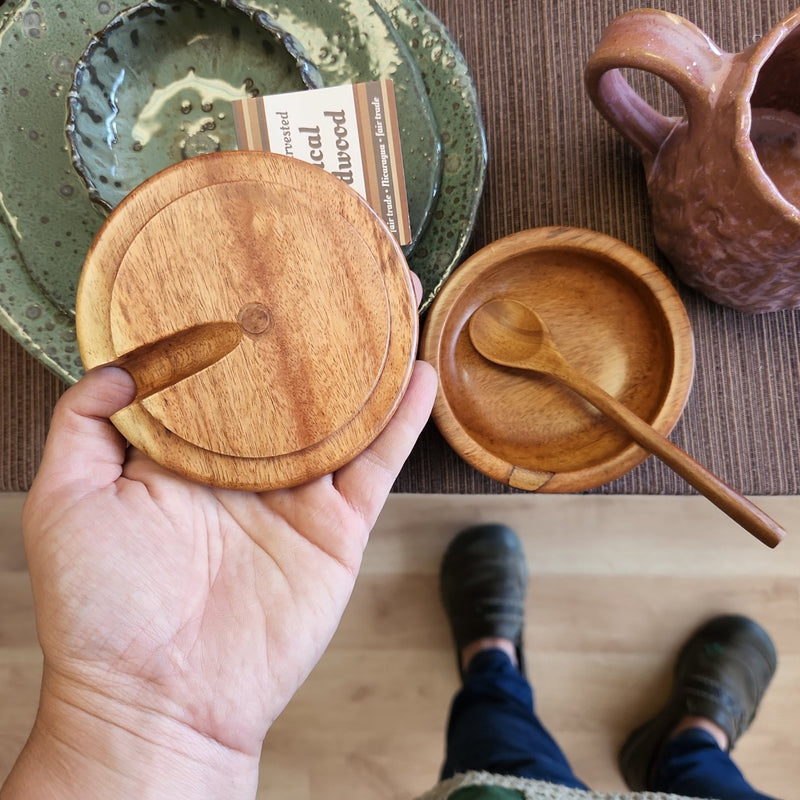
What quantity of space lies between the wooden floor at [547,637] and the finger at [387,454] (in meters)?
0.33

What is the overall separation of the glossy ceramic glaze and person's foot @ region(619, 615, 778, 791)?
33.2 inches

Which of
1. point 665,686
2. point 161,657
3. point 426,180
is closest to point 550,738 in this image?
point 665,686

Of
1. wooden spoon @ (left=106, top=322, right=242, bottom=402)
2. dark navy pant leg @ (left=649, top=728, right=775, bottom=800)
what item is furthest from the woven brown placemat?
dark navy pant leg @ (left=649, top=728, right=775, bottom=800)

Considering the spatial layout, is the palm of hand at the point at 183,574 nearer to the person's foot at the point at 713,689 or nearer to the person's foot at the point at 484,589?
the person's foot at the point at 484,589

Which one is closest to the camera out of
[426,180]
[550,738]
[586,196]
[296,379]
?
[296,379]

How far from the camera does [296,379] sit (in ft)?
1.37

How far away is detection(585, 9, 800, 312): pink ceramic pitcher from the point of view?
417 mm

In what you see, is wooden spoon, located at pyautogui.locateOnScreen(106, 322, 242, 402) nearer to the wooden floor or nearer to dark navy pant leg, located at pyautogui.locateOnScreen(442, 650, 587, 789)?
the wooden floor

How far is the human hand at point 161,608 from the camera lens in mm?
A: 466

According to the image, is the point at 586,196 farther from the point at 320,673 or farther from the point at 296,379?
the point at 320,673

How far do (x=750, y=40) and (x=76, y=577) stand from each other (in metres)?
0.79

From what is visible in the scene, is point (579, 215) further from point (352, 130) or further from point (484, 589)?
point (484, 589)

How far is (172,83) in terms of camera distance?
571 millimetres

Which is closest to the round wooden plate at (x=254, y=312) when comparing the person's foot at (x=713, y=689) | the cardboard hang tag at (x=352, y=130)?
the cardboard hang tag at (x=352, y=130)
